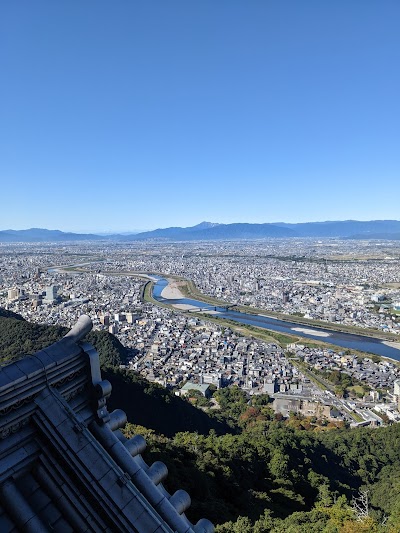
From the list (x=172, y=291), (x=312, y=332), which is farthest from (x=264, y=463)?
(x=172, y=291)

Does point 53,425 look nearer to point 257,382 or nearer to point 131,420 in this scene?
point 131,420

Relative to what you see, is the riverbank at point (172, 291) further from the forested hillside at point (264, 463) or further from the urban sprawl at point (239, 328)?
the forested hillside at point (264, 463)

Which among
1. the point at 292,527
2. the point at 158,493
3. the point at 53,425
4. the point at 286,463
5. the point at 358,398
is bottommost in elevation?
the point at 358,398

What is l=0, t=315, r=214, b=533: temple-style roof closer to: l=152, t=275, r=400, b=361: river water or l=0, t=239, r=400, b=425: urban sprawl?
l=0, t=239, r=400, b=425: urban sprawl

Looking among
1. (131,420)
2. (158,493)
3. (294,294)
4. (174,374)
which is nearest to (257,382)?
(174,374)

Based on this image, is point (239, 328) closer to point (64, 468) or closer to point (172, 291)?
Result: point (172, 291)

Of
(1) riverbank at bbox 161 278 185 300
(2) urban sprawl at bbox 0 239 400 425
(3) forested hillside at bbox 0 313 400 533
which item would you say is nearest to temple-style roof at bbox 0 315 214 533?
(3) forested hillside at bbox 0 313 400 533
